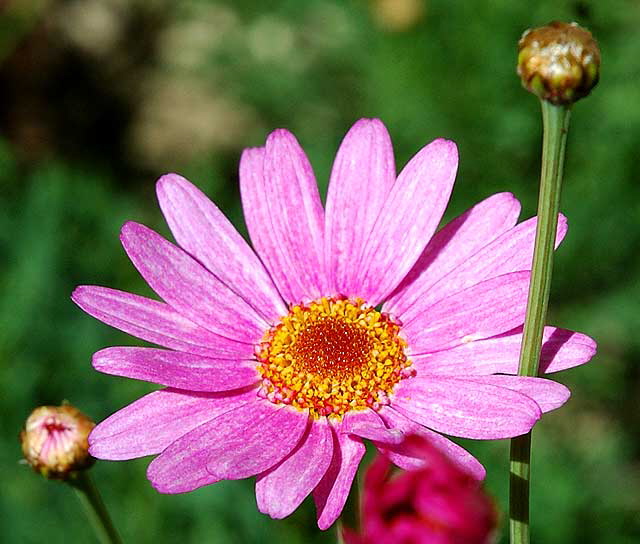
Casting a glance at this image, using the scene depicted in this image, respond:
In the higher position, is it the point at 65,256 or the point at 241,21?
the point at 241,21

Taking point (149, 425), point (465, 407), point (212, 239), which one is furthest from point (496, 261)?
point (149, 425)

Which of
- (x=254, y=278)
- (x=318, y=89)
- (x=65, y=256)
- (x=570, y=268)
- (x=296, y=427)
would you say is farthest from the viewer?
(x=318, y=89)

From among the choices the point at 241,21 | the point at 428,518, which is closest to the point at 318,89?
the point at 241,21

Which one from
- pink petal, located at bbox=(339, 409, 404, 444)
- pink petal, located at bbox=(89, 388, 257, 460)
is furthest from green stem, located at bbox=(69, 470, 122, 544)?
pink petal, located at bbox=(339, 409, 404, 444)

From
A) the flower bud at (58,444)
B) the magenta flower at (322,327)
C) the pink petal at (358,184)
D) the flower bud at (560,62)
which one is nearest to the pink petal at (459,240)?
the magenta flower at (322,327)

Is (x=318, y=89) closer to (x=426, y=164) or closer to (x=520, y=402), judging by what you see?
(x=426, y=164)

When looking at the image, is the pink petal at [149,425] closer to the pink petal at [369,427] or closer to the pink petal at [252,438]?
the pink petal at [252,438]

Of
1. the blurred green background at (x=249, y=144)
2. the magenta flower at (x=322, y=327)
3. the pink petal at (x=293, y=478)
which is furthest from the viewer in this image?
the blurred green background at (x=249, y=144)
